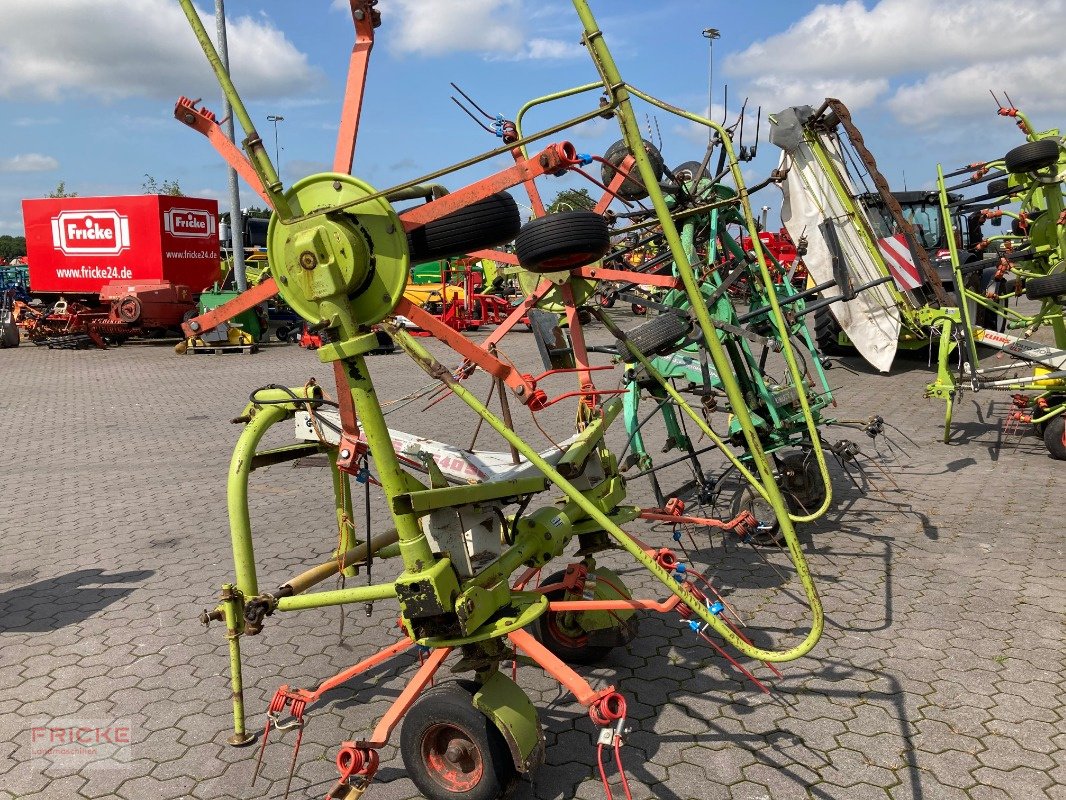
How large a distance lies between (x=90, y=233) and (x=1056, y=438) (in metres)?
19.7

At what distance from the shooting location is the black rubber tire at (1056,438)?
7.52 m

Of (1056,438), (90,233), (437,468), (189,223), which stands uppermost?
(189,223)

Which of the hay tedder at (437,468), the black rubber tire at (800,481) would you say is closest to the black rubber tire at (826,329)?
the black rubber tire at (800,481)

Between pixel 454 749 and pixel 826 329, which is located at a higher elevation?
pixel 826 329

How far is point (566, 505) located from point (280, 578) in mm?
2405

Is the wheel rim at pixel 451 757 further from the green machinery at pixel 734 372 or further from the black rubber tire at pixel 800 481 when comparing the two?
the black rubber tire at pixel 800 481

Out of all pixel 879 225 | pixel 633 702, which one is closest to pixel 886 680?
pixel 633 702

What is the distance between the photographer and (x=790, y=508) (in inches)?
223

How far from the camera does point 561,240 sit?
11.2 ft

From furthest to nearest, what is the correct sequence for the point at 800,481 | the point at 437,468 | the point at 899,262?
the point at 899,262
the point at 800,481
the point at 437,468

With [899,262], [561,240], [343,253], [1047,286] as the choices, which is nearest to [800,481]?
[899,262]

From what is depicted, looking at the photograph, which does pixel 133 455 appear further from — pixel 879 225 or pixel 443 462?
pixel 879 225

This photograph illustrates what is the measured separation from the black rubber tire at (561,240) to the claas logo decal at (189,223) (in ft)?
57.4

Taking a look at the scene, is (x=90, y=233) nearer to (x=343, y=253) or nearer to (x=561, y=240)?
(x=561, y=240)
